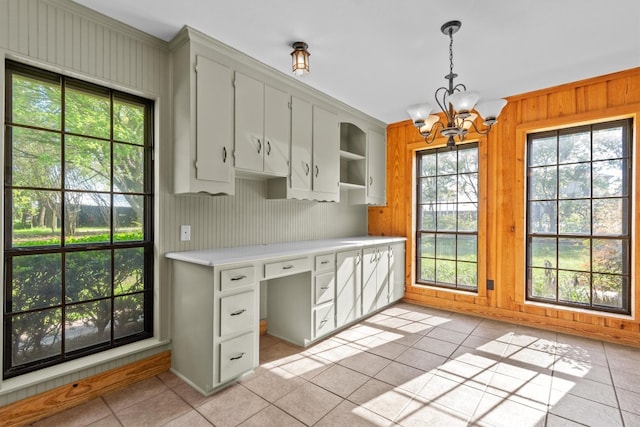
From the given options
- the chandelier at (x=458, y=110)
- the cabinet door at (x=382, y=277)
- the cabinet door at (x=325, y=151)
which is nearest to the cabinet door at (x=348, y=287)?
the cabinet door at (x=382, y=277)

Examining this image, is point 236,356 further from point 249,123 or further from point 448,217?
point 448,217

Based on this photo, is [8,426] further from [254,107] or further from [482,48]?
[482,48]

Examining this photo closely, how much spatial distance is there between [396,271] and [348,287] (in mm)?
1089

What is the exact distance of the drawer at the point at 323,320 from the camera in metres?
2.85

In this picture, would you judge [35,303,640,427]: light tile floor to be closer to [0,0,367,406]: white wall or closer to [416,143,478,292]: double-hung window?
[0,0,367,406]: white wall

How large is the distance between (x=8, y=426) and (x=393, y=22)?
11.1ft

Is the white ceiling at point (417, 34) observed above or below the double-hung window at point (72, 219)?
above

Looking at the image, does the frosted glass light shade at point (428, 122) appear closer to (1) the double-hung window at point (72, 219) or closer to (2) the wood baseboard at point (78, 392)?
(1) the double-hung window at point (72, 219)

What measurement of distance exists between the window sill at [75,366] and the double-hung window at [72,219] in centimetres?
5

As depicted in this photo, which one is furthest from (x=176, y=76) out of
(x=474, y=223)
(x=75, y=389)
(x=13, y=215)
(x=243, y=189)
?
(x=474, y=223)

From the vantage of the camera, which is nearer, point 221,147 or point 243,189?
point 221,147

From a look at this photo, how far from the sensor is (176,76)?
2.38m

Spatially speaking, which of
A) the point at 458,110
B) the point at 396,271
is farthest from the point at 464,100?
the point at 396,271

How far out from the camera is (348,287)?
3209 millimetres
